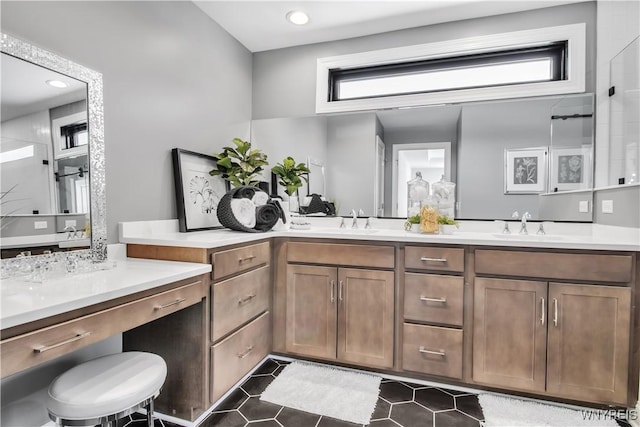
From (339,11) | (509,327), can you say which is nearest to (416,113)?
(339,11)

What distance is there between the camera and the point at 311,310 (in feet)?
7.47

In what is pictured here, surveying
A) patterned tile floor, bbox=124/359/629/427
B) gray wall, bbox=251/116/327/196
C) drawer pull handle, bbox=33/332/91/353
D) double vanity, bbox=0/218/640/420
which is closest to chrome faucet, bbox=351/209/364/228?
gray wall, bbox=251/116/327/196

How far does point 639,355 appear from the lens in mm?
1703

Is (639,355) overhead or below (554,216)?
below

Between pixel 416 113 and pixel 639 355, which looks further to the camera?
pixel 416 113

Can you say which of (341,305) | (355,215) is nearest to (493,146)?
(355,215)

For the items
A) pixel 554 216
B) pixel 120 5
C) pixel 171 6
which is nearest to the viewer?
pixel 120 5

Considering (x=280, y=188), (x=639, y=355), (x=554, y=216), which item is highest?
(x=280, y=188)

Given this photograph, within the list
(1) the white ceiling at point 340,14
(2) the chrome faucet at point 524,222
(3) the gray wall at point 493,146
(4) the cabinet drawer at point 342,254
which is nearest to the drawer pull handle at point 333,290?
(4) the cabinet drawer at point 342,254

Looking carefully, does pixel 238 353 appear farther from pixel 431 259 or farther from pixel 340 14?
pixel 340 14

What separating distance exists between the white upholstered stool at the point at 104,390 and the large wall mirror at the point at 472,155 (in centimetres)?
187

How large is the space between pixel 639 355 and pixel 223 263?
223 centimetres

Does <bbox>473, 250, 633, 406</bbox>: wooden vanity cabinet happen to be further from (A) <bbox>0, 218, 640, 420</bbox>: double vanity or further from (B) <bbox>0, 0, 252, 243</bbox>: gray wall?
(B) <bbox>0, 0, 252, 243</bbox>: gray wall

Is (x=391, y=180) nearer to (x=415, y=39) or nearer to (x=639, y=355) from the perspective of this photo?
(x=415, y=39)
